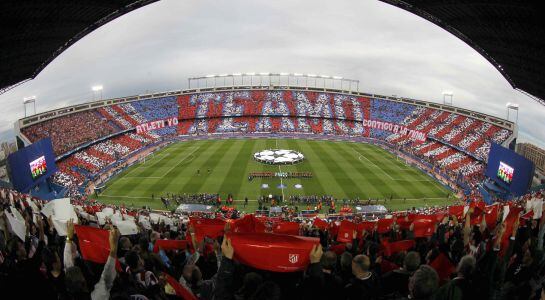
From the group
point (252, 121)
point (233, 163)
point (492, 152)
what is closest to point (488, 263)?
point (492, 152)

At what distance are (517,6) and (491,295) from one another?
23.4 metres

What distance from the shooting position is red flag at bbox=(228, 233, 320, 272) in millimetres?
5989

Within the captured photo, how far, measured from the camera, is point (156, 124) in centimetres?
7594

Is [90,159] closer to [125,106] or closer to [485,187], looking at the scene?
[125,106]

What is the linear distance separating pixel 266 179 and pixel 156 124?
125 feet

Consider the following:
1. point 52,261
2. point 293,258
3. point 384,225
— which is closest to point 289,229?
point 384,225

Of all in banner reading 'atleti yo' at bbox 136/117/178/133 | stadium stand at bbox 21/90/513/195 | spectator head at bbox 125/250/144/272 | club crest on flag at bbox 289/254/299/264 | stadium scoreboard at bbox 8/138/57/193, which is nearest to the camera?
club crest on flag at bbox 289/254/299/264

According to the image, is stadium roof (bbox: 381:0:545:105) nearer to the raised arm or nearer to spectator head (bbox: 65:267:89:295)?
the raised arm

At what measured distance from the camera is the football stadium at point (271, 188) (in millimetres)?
5969

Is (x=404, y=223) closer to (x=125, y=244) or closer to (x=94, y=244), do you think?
(x=125, y=244)

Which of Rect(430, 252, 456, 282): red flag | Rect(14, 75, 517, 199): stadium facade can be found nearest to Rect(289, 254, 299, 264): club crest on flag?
Rect(430, 252, 456, 282): red flag

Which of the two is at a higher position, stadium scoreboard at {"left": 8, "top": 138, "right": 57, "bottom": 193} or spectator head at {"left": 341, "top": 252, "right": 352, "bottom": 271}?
spectator head at {"left": 341, "top": 252, "right": 352, "bottom": 271}

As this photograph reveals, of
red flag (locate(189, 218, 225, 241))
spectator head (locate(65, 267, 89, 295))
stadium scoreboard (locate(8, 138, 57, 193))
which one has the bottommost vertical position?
stadium scoreboard (locate(8, 138, 57, 193))

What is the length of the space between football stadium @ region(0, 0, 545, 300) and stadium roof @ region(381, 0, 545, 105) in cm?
23
